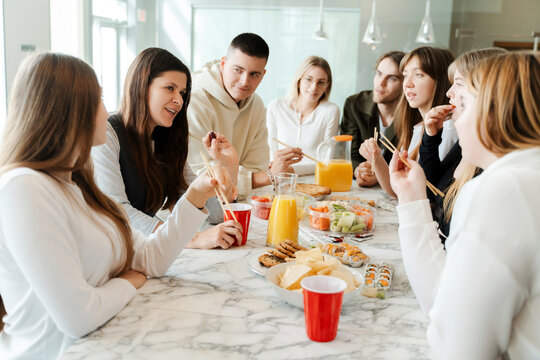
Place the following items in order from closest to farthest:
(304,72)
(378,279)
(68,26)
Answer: (378,279), (68,26), (304,72)

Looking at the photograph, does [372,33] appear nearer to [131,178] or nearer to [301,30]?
[301,30]

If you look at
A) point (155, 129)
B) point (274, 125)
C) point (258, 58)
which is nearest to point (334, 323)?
point (155, 129)

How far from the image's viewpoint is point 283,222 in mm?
1534

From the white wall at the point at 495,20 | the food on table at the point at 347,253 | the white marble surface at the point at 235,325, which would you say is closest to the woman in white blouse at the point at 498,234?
the white marble surface at the point at 235,325

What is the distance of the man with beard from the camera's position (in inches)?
123

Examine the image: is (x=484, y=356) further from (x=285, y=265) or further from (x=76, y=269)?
(x=76, y=269)

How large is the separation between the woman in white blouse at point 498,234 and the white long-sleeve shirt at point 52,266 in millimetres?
705

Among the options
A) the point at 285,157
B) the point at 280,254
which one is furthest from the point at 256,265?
the point at 285,157

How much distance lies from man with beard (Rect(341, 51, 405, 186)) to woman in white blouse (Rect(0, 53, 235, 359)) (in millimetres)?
2096

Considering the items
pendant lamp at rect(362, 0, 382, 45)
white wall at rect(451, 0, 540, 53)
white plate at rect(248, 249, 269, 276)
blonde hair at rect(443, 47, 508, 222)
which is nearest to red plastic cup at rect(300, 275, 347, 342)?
white plate at rect(248, 249, 269, 276)

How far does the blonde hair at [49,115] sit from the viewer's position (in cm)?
104

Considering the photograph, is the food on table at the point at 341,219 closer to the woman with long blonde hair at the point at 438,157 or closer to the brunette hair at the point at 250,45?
the woman with long blonde hair at the point at 438,157

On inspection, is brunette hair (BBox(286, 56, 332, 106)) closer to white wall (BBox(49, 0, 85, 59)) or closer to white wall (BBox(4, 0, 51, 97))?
white wall (BBox(49, 0, 85, 59))

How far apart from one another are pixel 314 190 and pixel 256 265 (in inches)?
35.3
